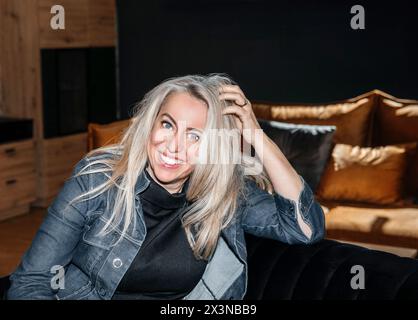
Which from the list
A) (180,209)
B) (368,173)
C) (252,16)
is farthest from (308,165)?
(180,209)

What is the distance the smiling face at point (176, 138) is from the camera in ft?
5.41

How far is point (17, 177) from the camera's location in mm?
4984

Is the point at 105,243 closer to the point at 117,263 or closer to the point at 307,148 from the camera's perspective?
the point at 117,263

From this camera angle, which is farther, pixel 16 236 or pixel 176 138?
pixel 16 236

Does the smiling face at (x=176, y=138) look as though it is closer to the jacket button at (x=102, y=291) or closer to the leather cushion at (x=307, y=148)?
the jacket button at (x=102, y=291)

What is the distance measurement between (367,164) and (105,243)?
2.38 m

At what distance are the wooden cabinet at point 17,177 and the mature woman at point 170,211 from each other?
333cm

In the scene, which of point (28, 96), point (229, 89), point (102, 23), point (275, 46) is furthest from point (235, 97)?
point (102, 23)

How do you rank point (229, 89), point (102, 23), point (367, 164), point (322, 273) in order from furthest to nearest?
point (102, 23) → point (367, 164) → point (229, 89) → point (322, 273)

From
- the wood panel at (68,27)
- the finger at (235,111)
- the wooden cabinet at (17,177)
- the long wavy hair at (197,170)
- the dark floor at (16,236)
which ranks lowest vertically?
the dark floor at (16,236)

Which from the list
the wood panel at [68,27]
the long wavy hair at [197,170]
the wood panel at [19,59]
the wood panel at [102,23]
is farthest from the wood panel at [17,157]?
the long wavy hair at [197,170]

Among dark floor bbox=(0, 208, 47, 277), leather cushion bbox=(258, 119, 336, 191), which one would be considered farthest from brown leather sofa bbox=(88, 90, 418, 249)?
dark floor bbox=(0, 208, 47, 277)
